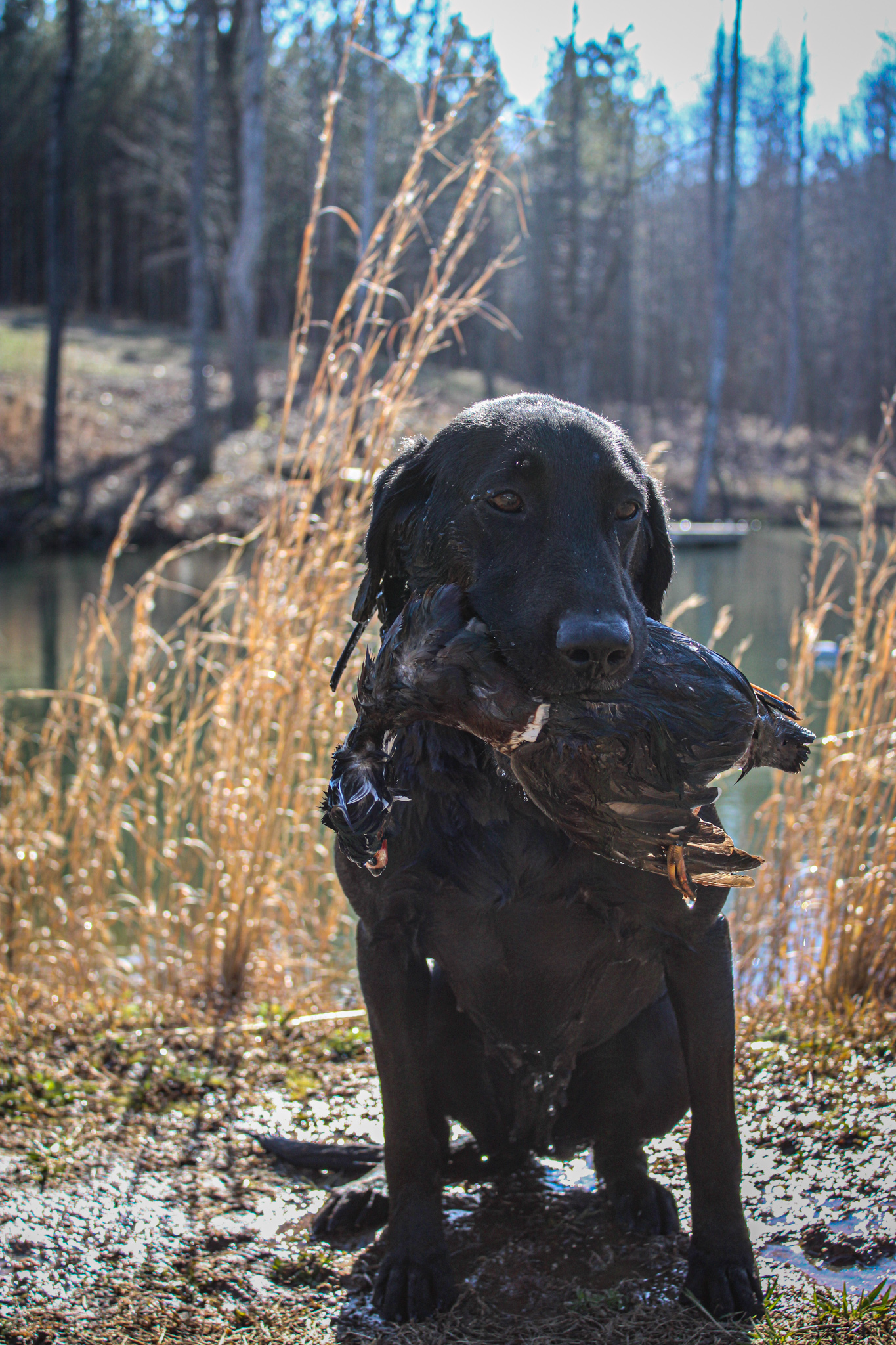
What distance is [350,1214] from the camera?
2.26 metres

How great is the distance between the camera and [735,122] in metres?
23.1

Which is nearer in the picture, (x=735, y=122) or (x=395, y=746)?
(x=395, y=746)

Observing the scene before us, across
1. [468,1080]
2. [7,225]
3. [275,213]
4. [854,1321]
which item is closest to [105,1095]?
[468,1080]

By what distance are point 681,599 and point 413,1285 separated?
9813mm

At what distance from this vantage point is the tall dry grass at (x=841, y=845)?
325cm

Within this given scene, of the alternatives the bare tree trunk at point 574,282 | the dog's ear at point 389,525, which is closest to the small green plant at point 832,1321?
the dog's ear at point 389,525

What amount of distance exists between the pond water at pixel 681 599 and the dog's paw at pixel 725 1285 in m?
3.44

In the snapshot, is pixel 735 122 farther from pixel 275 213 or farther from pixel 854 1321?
pixel 854 1321

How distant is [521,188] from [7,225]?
42.8 m

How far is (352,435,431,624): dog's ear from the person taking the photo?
199 cm

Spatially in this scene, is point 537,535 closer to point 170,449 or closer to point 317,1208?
point 317,1208

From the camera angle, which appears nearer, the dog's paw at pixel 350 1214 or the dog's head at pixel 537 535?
the dog's head at pixel 537 535

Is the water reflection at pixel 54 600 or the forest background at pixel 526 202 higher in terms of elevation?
the forest background at pixel 526 202

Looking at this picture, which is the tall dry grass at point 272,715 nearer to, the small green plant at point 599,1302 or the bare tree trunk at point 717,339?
the small green plant at point 599,1302
